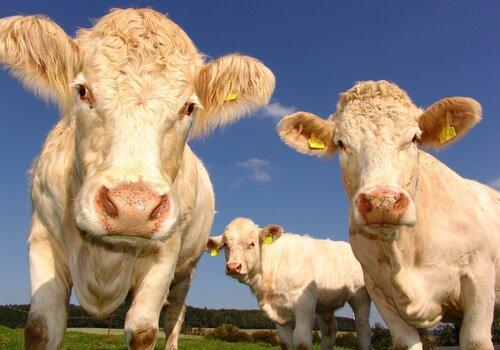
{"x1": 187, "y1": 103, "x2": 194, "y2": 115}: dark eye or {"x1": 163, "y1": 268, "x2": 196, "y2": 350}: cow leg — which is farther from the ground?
{"x1": 187, "y1": 103, "x2": 194, "y2": 115}: dark eye

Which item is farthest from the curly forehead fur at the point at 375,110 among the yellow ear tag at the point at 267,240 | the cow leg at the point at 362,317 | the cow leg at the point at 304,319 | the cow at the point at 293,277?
the cow leg at the point at 362,317

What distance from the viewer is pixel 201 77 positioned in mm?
4676

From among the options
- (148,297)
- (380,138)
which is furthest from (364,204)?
(148,297)

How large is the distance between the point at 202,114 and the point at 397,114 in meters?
2.35

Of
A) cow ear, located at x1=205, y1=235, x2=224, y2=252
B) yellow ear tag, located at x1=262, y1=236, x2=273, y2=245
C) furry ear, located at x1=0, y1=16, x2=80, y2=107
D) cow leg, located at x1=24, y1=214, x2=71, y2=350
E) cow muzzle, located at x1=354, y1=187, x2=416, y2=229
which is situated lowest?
cow leg, located at x1=24, y1=214, x2=71, y2=350

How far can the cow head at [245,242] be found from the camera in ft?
40.5

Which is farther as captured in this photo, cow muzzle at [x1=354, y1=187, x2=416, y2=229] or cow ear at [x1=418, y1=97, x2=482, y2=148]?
cow ear at [x1=418, y1=97, x2=482, y2=148]

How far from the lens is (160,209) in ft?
11.4

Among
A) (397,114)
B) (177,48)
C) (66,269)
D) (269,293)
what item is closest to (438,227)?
(397,114)

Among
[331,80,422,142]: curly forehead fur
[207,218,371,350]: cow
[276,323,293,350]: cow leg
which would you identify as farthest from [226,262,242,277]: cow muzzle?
[331,80,422,142]: curly forehead fur

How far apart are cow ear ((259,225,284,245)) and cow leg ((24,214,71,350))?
26.7ft

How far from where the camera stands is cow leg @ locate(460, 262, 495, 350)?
5.59 m

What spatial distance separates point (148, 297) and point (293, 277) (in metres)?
8.04

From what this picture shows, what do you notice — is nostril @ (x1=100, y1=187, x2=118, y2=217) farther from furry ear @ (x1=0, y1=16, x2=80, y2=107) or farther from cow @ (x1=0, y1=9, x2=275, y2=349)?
furry ear @ (x1=0, y1=16, x2=80, y2=107)
